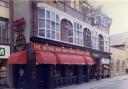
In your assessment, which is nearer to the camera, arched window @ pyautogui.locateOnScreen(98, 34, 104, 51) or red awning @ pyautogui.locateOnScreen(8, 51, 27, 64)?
red awning @ pyautogui.locateOnScreen(8, 51, 27, 64)

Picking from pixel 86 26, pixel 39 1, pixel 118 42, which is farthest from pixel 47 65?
pixel 118 42

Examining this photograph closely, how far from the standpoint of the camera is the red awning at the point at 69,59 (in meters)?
25.7

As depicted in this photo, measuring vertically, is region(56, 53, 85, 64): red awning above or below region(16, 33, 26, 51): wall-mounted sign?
below

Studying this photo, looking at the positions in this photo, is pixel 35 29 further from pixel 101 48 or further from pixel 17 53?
pixel 101 48

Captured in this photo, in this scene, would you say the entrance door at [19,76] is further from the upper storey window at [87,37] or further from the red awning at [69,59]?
the upper storey window at [87,37]

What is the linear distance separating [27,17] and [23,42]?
2.11m

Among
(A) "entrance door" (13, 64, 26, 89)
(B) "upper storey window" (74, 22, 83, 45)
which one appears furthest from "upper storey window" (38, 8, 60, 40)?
(B) "upper storey window" (74, 22, 83, 45)

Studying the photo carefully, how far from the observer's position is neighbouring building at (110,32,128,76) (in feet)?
155

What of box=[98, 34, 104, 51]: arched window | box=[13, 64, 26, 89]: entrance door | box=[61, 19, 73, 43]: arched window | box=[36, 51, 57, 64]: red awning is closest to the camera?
box=[36, 51, 57, 64]: red awning

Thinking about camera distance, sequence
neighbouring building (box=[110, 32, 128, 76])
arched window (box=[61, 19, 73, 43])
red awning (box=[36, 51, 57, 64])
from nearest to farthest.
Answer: red awning (box=[36, 51, 57, 64]), arched window (box=[61, 19, 73, 43]), neighbouring building (box=[110, 32, 128, 76])

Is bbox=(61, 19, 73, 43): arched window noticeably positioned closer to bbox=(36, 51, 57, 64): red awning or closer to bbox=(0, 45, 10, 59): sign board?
bbox=(36, 51, 57, 64): red awning

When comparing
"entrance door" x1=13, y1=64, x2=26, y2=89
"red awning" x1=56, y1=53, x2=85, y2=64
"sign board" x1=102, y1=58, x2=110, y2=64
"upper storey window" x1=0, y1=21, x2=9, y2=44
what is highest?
"upper storey window" x1=0, y1=21, x2=9, y2=44

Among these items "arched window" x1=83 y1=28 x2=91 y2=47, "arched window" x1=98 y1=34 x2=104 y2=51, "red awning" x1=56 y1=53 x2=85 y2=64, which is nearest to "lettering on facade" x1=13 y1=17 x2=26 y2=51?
"red awning" x1=56 y1=53 x2=85 y2=64

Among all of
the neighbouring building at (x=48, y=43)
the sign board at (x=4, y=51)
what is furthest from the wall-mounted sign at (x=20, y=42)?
the sign board at (x=4, y=51)
